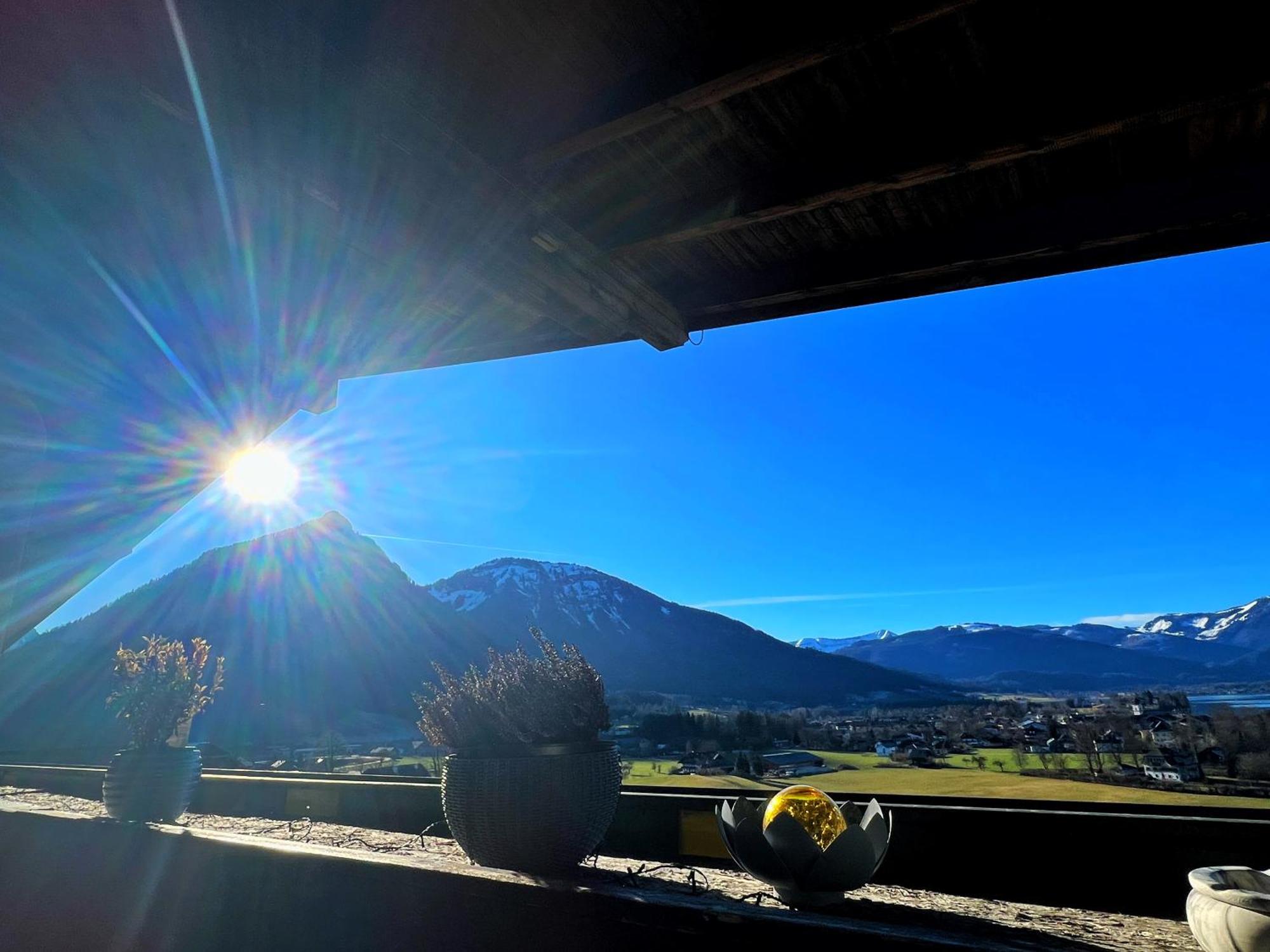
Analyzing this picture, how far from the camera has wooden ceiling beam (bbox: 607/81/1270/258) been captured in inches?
67.4

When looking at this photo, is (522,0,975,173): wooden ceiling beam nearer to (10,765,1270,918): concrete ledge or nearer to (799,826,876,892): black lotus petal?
(799,826,876,892): black lotus petal

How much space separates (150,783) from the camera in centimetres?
367

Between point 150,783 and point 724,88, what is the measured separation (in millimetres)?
4521

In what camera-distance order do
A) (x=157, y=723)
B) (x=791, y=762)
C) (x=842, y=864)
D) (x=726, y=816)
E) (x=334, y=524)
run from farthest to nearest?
(x=334, y=524) → (x=791, y=762) → (x=157, y=723) → (x=726, y=816) → (x=842, y=864)

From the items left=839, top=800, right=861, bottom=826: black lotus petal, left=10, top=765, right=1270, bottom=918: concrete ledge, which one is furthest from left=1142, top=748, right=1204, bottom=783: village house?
left=839, top=800, right=861, bottom=826: black lotus petal

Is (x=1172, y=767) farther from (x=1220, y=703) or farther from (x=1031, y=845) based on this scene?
(x=1031, y=845)

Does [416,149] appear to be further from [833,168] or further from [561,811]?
[561,811]

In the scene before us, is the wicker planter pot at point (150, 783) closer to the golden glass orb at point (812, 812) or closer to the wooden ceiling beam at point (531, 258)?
the wooden ceiling beam at point (531, 258)

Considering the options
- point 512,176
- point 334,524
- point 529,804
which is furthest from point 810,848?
point 334,524

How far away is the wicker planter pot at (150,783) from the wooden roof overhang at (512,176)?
175cm

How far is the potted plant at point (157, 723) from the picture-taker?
3.66m

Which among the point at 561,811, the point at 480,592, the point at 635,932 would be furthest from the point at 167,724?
the point at 480,592

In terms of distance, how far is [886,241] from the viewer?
99.0 inches

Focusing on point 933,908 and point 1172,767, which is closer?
point 933,908
